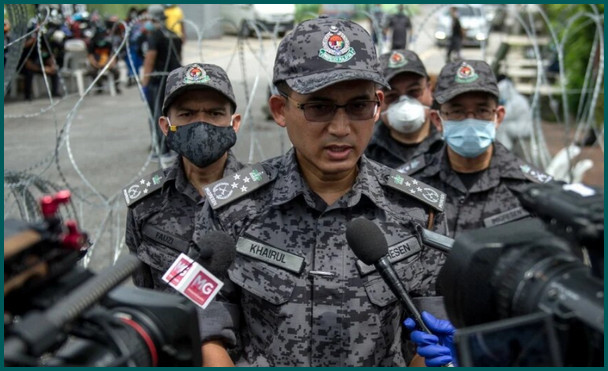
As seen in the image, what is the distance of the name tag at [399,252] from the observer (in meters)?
2.01

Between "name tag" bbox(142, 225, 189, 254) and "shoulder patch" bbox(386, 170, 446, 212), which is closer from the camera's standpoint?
"shoulder patch" bbox(386, 170, 446, 212)

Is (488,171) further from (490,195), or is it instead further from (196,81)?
(196,81)

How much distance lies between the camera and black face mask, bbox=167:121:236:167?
9.84ft

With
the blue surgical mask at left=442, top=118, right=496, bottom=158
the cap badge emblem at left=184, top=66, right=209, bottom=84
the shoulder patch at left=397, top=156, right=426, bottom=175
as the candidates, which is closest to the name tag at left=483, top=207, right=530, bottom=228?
the blue surgical mask at left=442, top=118, right=496, bottom=158

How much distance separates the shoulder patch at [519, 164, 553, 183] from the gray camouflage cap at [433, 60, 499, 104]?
13.6 inches

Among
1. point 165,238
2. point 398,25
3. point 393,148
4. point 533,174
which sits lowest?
point 398,25

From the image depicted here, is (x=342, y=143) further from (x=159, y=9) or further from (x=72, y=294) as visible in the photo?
(x=159, y=9)

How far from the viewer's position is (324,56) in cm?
195

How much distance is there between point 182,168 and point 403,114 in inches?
54.8

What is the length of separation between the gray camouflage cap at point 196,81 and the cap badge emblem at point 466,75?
1004 mm

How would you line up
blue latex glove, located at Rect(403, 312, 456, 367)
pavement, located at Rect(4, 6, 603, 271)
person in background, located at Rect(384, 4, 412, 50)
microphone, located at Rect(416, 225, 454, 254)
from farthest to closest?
person in background, located at Rect(384, 4, 412, 50) → pavement, located at Rect(4, 6, 603, 271) → blue latex glove, located at Rect(403, 312, 456, 367) → microphone, located at Rect(416, 225, 454, 254)

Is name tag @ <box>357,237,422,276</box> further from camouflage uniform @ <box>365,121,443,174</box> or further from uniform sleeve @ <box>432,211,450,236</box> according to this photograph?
camouflage uniform @ <box>365,121,443,174</box>

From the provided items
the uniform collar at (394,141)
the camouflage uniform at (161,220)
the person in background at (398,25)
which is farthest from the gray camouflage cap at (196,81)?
the person in background at (398,25)

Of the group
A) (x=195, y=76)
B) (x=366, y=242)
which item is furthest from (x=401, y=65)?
(x=366, y=242)
